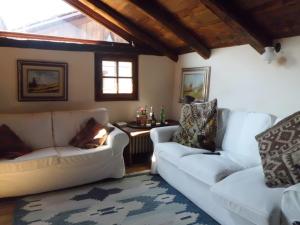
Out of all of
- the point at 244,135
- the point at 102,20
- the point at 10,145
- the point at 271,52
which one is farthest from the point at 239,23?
the point at 10,145

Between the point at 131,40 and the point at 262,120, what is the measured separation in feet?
7.95

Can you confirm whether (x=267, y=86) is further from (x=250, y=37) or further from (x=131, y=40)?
(x=131, y=40)

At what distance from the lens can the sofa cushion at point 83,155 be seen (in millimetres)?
2899

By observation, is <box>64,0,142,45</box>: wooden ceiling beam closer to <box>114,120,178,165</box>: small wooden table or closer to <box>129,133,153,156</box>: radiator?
<box>114,120,178,165</box>: small wooden table

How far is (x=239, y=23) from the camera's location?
105 inches

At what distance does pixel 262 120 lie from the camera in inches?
105

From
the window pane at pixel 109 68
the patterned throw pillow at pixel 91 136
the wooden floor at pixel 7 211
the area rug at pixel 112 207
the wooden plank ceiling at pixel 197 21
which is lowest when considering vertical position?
the wooden floor at pixel 7 211

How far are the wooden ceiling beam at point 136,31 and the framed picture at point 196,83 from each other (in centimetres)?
43

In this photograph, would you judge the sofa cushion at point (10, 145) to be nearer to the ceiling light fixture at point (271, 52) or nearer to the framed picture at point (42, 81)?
the framed picture at point (42, 81)

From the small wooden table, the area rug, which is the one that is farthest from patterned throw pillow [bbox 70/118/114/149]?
the area rug

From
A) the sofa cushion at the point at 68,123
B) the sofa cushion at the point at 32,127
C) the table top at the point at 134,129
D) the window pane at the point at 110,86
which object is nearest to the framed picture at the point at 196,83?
the table top at the point at 134,129

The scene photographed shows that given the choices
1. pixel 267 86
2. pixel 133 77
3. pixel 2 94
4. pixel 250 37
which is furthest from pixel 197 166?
pixel 2 94

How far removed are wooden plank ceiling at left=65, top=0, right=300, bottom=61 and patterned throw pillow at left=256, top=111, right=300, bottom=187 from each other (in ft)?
3.39

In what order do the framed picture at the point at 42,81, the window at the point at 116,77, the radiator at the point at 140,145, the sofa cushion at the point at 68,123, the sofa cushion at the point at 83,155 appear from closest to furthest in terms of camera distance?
the sofa cushion at the point at 83,155, the sofa cushion at the point at 68,123, the framed picture at the point at 42,81, the radiator at the point at 140,145, the window at the point at 116,77
